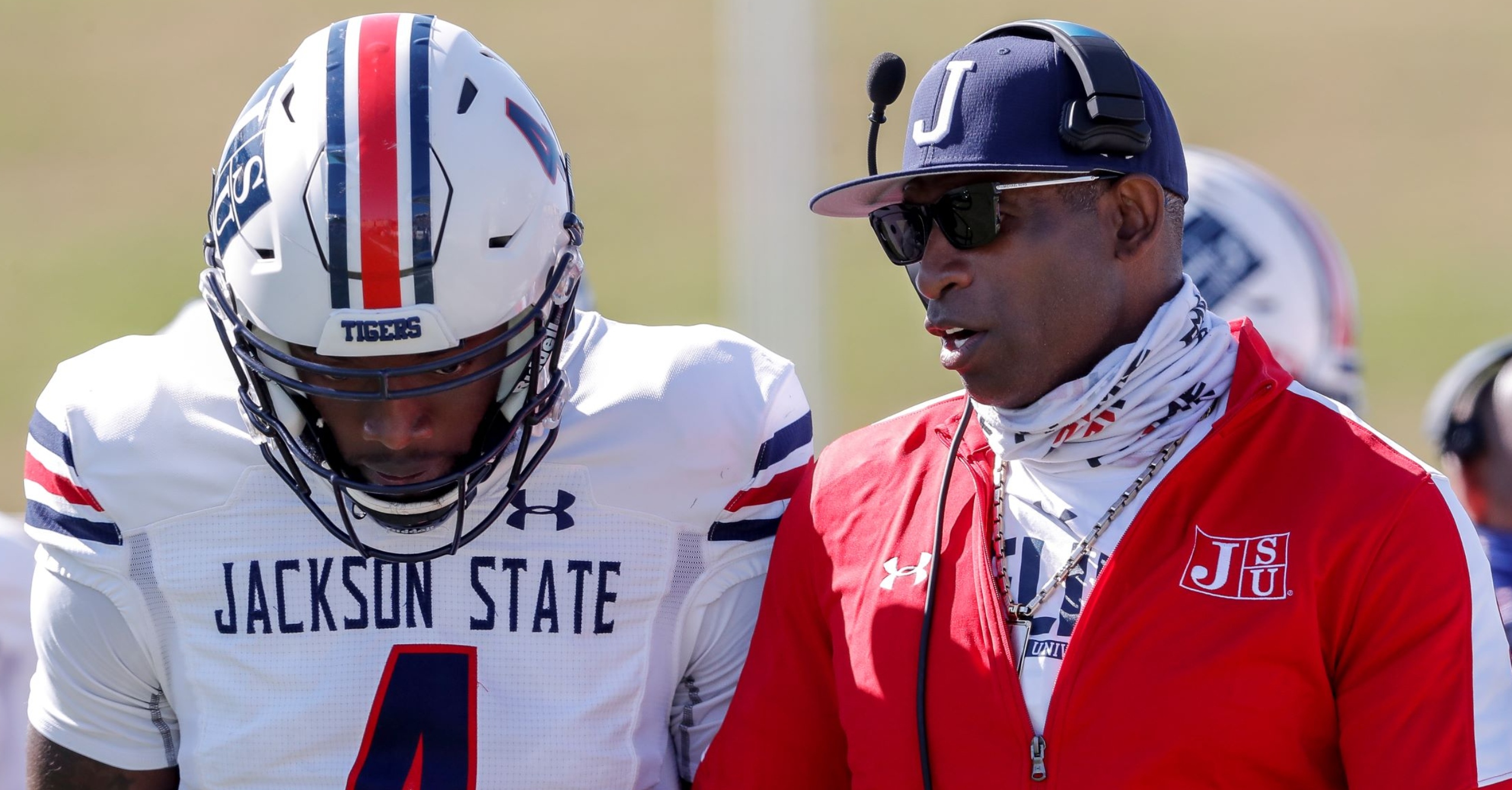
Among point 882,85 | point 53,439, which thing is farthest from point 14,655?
point 882,85

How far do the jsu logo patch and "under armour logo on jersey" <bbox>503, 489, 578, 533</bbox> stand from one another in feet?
2.74

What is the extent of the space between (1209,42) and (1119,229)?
19.3 metres

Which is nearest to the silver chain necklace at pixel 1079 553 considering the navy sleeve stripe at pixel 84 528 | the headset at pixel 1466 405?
the navy sleeve stripe at pixel 84 528

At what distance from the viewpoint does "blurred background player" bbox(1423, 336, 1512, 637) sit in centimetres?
350

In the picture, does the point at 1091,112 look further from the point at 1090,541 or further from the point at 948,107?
the point at 1090,541

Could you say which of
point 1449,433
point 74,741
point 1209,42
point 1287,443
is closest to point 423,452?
point 74,741

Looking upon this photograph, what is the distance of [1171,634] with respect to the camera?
2049mm

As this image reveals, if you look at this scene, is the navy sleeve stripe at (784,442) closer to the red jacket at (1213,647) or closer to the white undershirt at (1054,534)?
the red jacket at (1213,647)

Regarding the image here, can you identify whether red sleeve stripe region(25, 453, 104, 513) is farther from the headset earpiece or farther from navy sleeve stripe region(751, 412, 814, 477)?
the headset earpiece

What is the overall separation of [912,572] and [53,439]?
119 cm

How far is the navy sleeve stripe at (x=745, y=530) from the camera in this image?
2.48m

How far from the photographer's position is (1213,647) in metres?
2.02

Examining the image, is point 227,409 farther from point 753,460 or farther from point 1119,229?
point 1119,229

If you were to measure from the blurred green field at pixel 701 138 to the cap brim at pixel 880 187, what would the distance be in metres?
10.4
